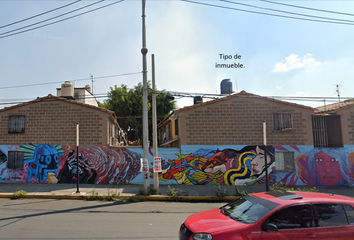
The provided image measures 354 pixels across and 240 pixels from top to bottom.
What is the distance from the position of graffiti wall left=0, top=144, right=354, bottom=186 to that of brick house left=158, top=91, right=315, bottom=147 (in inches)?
19.7

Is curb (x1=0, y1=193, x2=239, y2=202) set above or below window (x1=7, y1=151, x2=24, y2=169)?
below

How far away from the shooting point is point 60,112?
13727 mm

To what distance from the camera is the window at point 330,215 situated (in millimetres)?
3791

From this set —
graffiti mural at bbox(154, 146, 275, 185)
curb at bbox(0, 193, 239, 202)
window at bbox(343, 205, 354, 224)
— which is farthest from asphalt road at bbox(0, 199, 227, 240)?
graffiti mural at bbox(154, 146, 275, 185)

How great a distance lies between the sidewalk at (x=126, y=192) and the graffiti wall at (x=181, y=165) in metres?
0.55

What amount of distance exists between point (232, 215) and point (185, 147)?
30.7ft

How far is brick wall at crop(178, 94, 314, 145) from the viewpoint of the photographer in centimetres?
1381

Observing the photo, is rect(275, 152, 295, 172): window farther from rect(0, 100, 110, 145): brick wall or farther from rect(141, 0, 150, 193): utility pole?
rect(0, 100, 110, 145): brick wall

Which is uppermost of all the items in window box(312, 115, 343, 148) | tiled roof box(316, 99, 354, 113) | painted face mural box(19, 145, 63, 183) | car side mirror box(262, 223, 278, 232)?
tiled roof box(316, 99, 354, 113)

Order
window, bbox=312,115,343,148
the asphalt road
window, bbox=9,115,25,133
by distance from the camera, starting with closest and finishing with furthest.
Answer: the asphalt road
window, bbox=9,115,25,133
window, bbox=312,115,343,148

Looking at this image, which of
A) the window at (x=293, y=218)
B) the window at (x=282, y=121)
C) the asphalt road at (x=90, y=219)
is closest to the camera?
the window at (x=293, y=218)

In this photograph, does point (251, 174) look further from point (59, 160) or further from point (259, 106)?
point (59, 160)

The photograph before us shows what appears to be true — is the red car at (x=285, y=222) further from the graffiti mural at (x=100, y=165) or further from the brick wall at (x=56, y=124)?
the brick wall at (x=56, y=124)

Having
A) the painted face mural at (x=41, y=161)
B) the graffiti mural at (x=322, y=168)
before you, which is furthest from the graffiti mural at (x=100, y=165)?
the graffiti mural at (x=322, y=168)
